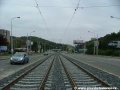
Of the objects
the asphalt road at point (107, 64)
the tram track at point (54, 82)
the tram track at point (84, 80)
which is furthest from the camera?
the asphalt road at point (107, 64)

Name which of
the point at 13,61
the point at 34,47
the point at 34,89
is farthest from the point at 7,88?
the point at 34,47

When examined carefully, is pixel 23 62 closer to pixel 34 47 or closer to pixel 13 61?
pixel 13 61

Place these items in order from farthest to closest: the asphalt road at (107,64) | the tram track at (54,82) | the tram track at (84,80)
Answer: the asphalt road at (107,64) → the tram track at (84,80) → the tram track at (54,82)

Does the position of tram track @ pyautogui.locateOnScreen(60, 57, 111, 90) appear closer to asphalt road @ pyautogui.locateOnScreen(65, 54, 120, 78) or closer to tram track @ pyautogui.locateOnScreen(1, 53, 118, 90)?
tram track @ pyautogui.locateOnScreen(1, 53, 118, 90)

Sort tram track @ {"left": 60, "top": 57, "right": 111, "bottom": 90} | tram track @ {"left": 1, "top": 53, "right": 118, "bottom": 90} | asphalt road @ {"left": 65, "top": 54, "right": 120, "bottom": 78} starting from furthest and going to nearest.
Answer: asphalt road @ {"left": 65, "top": 54, "right": 120, "bottom": 78} < tram track @ {"left": 60, "top": 57, "right": 111, "bottom": 90} < tram track @ {"left": 1, "top": 53, "right": 118, "bottom": 90}

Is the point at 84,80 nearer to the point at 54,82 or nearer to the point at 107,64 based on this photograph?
the point at 54,82

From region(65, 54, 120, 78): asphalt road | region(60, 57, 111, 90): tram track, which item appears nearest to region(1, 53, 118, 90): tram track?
region(60, 57, 111, 90): tram track

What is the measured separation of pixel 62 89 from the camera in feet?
42.0

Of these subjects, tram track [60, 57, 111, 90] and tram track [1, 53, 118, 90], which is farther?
tram track [60, 57, 111, 90]

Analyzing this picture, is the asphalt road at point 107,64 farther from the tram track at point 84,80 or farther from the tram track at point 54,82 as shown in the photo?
the tram track at point 54,82

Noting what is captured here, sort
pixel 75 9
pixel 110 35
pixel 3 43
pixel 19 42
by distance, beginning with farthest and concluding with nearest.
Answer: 1. pixel 19 42
2. pixel 110 35
3. pixel 3 43
4. pixel 75 9

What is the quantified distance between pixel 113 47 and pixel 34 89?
103 meters

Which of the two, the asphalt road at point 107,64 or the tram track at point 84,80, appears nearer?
the tram track at point 84,80

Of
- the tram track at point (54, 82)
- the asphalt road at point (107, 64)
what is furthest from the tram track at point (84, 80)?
the asphalt road at point (107, 64)
